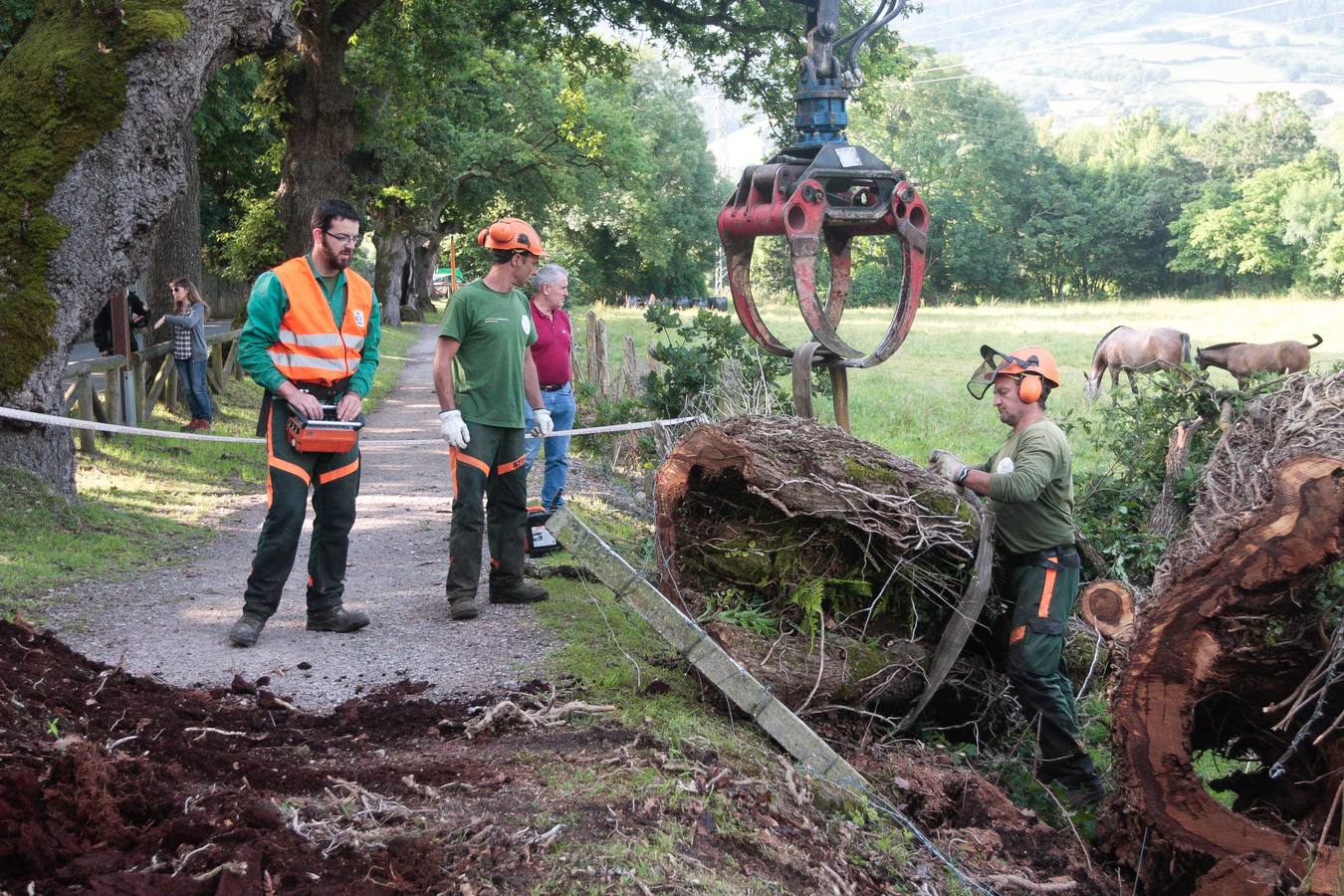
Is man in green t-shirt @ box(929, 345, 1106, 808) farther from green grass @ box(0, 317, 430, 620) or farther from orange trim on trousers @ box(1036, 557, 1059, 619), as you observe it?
green grass @ box(0, 317, 430, 620)

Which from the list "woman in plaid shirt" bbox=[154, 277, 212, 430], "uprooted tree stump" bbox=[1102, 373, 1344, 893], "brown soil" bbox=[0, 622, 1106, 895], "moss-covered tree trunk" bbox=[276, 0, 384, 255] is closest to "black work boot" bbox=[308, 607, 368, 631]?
"brown soil" bbox=[0, 622, 1106, 895]

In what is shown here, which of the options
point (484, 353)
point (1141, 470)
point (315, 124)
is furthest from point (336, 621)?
point (315, 124)

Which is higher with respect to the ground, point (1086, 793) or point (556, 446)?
point (556, 446)

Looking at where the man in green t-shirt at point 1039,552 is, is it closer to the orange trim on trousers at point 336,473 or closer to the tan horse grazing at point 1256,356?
the orange trim on trousers at point 336,473

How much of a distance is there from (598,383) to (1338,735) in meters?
11.9

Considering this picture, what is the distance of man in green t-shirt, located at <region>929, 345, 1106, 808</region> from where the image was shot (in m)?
5.67

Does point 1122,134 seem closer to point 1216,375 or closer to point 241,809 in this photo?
point 1216,375

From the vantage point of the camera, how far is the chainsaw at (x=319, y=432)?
20.4 ft

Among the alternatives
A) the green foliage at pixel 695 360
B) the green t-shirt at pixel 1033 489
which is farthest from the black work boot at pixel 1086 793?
the green foliage at pixel 695 360

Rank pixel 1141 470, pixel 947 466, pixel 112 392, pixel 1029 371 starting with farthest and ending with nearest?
pixel 112 392 < pixel 1141 470 < pixel 947 466 < pixel 1029 371

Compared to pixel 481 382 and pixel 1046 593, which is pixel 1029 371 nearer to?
pixel 1046 593

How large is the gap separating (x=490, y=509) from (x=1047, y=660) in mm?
3251

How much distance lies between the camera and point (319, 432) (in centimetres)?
623

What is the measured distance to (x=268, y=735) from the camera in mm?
4910
